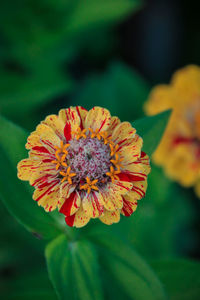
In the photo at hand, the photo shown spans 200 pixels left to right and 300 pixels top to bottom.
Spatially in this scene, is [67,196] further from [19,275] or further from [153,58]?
[153,58]

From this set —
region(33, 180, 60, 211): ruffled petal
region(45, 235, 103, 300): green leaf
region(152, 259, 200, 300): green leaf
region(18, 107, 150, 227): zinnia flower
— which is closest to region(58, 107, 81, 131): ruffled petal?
region(18, 107, 150, 227): zinnia flower

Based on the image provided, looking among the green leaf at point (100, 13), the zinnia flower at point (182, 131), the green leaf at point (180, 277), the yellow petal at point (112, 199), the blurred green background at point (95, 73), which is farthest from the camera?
the green leaf at point (100, 13)

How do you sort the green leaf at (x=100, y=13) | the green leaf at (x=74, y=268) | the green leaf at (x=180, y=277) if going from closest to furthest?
the green leaf at (x=74, y=268)
the green leaf at (x=180, y=277)
the green leaf at (x=100, y=13)

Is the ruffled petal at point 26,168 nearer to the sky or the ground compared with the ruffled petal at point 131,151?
nearer to the sky

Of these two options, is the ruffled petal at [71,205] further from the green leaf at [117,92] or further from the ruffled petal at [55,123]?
the green leaf at [117,92]

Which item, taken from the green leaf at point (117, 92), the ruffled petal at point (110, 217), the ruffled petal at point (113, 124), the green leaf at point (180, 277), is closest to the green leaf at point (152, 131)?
the ruffled petal at point (113, 124)

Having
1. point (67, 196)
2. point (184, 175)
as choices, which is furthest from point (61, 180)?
point (184, 175)
